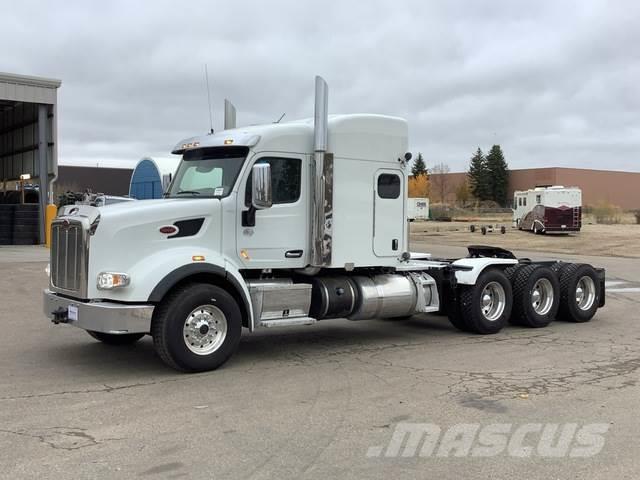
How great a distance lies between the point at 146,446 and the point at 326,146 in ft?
15.4

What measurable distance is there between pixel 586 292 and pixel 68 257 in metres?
8.71

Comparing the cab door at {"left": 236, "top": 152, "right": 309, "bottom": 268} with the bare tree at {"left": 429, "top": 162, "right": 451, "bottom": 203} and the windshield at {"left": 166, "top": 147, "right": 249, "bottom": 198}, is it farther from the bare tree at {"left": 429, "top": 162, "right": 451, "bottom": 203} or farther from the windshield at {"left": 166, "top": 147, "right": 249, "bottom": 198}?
the bare tree at {"left": 429, "top": 162, "right": 451, "bottom": 203}

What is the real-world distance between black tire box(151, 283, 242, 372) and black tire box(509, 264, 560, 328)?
5190 mm

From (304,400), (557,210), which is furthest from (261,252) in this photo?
(557,210)

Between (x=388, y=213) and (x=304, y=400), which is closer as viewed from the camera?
(x=304, y=400)

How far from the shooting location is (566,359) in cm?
853

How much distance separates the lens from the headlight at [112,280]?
7160 millimetres

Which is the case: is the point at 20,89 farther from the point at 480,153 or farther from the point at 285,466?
the point at 480,153

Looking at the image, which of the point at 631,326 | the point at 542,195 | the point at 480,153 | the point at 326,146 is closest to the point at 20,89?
the point at 326,146

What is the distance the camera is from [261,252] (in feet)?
27.3

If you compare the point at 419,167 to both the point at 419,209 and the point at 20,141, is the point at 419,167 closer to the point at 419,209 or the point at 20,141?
the point at 419,209

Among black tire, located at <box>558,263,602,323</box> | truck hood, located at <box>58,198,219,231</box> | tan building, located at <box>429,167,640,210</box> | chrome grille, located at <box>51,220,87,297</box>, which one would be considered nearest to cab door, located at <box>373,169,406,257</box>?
truck hood, located at <box>58,198,219,231</box>

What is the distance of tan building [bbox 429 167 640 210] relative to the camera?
97.9 meters

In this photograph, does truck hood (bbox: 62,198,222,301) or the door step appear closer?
truck hood (bbox: 62,198,222,301)
